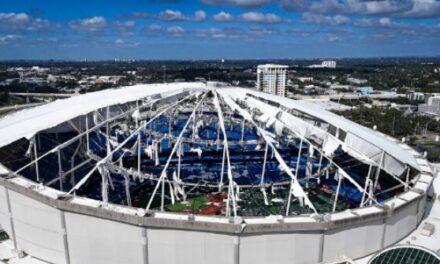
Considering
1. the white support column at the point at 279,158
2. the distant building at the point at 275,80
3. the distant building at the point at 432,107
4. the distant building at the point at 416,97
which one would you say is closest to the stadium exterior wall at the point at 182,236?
the white support column at the point at 279,158

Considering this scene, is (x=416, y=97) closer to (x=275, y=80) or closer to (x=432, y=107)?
(x=432, y=107)

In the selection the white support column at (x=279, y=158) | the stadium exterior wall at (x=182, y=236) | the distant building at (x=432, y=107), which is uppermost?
the white support column at (x=279, y=158)

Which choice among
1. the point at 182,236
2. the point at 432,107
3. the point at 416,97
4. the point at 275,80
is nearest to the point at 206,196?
the point at 182,236

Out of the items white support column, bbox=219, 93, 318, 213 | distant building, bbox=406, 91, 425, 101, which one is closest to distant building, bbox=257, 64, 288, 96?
distant building, bbox=406, 91, 425, 101

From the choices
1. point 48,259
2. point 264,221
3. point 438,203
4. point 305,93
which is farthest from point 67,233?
point 305,93

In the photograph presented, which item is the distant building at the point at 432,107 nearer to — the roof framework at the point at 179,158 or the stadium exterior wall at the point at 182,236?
the roof framework at the point at 179,158

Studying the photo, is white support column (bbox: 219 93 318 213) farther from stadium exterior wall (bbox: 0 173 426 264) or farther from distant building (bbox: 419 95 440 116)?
distant building (bbox: 419 95 440 116)

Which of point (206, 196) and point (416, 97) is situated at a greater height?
point (206, 196)
